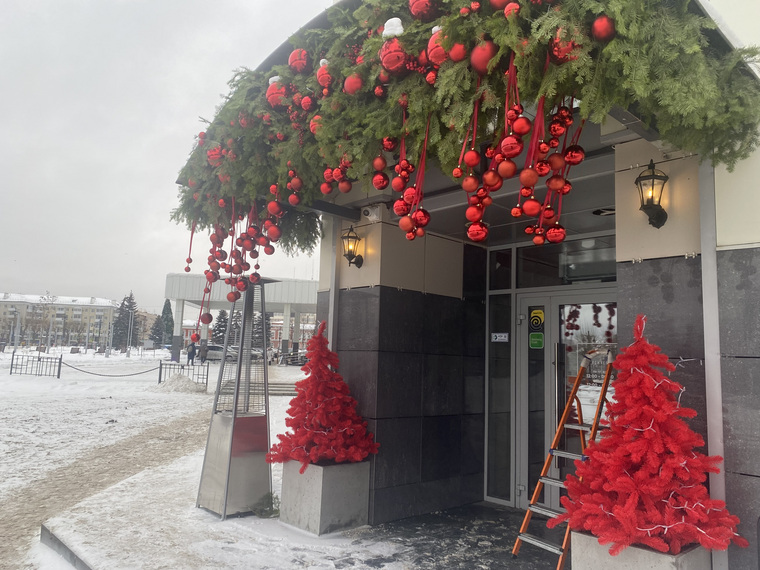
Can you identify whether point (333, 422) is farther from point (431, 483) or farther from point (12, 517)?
point (12, 517)

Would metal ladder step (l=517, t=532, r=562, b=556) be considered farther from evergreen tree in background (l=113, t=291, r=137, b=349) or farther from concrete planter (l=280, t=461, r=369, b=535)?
evergreen tree in background (l=113, t=291, r=137, b=349)

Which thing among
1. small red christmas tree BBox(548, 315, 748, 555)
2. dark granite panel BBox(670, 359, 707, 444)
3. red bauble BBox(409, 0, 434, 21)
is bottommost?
small red christmas tree BBox(548, 315, 748, 555)

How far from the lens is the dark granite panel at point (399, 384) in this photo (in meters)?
5.13

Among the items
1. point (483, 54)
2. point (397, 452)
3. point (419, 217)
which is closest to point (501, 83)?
point (483, 54)

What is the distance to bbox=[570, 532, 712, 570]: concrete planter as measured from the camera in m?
2.40

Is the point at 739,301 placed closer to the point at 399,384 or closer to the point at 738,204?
the point at 738,204

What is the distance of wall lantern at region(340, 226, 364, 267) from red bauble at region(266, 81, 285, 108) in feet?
5.76

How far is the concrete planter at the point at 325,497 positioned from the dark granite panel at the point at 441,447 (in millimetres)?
805

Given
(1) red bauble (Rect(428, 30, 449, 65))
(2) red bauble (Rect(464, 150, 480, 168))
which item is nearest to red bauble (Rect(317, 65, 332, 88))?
(1) red bauble (Rect(428, 30, 449, 65))

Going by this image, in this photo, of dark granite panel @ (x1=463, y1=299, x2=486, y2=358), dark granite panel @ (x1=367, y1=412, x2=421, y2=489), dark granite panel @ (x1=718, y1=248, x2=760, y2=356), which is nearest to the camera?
dark granite panel @ (x1=718, y1=248, x2=760, y2=356)

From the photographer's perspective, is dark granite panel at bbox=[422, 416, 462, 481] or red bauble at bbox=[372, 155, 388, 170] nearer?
red bauble at bbox=[372, 155, 388, 170]

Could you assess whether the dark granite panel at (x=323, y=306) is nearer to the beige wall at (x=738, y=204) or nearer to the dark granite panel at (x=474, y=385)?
the dark granite panel at (x=474, y=385)

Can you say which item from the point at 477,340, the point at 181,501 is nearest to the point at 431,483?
the point at 477,340

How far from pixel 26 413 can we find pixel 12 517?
821 cm
